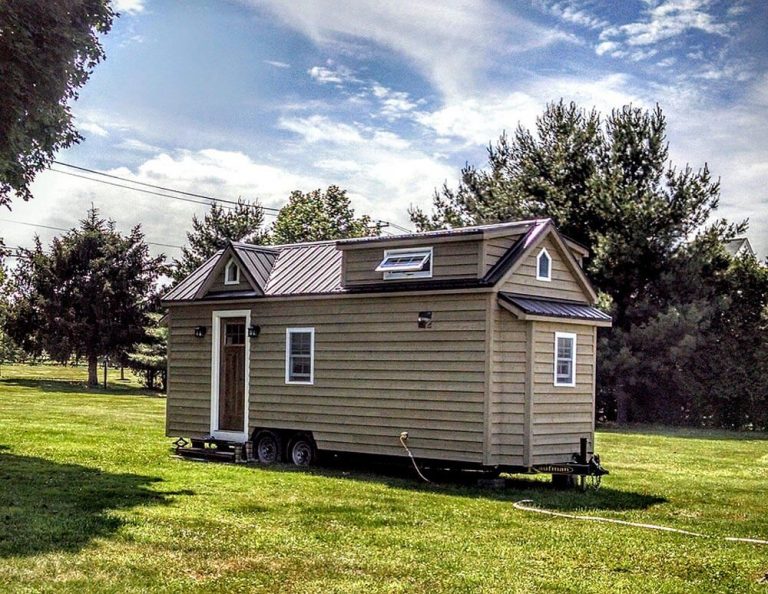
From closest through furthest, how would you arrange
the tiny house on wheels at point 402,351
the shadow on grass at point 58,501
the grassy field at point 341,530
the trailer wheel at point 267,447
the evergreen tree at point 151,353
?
1. the grassy field at point 341,530
2. the shadow on grass at point 58,501
3. the tiny house on wheels at point 402,351
4. the trailer wheel at point 267,447
5. the evergreen tree at point 151,353

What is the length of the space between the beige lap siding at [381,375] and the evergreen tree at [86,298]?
102ft

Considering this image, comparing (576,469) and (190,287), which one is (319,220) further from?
(576,469)

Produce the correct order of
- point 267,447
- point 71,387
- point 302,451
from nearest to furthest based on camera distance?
1. point 302,451
2. point 267,447
3. point 71,387

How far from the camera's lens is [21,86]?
46.9 ft

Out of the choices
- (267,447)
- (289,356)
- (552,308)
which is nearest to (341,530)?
(552,308)

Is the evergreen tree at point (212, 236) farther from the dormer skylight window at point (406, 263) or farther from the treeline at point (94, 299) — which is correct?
the dormer skylight window at point (406, 263)

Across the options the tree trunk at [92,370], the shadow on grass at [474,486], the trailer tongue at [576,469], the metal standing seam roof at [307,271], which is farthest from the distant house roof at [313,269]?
the tree trunk at [92,370]

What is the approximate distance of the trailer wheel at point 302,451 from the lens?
17344 mm

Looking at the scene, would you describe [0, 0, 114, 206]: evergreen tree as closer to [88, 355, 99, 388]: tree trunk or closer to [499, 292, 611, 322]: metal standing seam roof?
[499, 292, 611, 322]: metal standing seam roof

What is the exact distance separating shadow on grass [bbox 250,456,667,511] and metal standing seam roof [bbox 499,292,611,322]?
282cm

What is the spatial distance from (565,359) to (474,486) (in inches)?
105

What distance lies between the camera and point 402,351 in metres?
15.9

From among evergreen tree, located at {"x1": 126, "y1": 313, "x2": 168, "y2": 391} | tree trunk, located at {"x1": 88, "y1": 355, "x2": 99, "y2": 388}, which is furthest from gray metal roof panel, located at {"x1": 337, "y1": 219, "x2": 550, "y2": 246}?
tree trunk, located at {"x1": 88, "y1": 355, "x2": 99, "y2": 388}

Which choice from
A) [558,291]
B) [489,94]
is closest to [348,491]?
[558,291]
